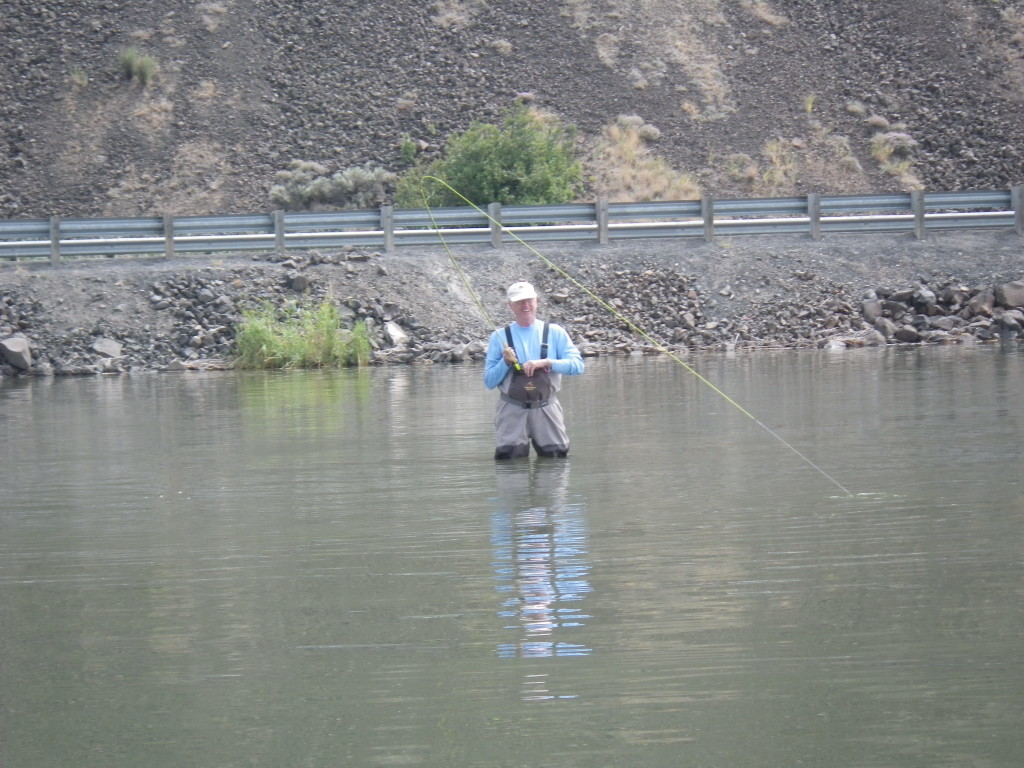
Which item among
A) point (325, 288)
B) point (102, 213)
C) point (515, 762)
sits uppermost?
point (102, 213)

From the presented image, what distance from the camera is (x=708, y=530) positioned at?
8.45 m

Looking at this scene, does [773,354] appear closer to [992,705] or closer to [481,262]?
[481,262]

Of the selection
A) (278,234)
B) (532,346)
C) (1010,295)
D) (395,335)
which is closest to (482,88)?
(278,234)

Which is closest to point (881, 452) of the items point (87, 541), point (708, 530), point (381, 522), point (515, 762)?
point (708, 530)

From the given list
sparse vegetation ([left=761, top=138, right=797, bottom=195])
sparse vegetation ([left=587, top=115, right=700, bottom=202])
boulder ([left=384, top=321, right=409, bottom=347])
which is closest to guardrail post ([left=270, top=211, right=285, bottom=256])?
boulder ([left=384, top=321, right=409, bottom=347])

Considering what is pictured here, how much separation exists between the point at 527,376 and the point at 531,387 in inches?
3.8

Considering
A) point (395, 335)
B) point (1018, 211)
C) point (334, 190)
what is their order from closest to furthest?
point (395, 335) < point (1018, 211) < point (334, 190)

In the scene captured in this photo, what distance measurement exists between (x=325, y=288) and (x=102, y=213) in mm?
16934

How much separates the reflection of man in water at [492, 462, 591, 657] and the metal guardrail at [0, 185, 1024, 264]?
765 inches

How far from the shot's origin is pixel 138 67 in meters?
48.2

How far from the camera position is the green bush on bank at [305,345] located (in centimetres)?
2584

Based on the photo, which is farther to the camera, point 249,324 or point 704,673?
point 249,324

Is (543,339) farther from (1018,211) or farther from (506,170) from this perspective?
(506,170)

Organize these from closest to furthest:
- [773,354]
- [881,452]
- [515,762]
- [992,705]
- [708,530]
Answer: [515,762]
[992,705]
[708,530]
[881,452]
[773,354]
